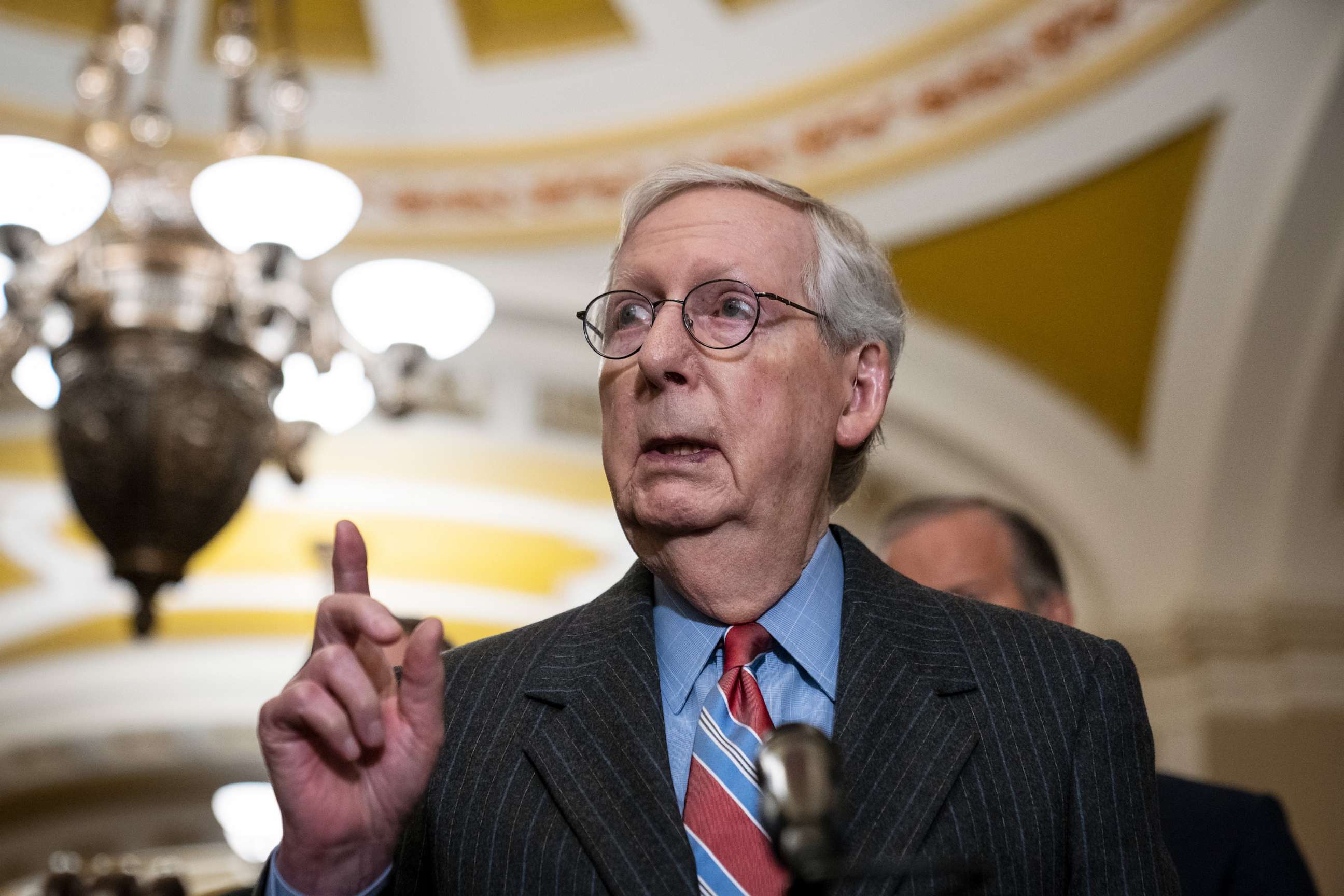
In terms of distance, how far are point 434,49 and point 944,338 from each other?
3053 mm

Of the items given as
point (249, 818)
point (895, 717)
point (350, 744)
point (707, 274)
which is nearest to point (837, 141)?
point (707, 274)

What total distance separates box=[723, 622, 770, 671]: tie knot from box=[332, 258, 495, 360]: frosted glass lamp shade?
325 cm

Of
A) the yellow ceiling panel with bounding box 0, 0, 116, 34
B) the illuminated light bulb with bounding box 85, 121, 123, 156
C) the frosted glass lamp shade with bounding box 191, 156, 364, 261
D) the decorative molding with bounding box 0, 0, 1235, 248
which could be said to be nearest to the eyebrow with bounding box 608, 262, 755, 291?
the frosted glass lamp shade with bounding box 191, 156, 364, 261

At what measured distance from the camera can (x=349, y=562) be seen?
145cm

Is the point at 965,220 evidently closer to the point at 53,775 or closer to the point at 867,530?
the point at 867,530

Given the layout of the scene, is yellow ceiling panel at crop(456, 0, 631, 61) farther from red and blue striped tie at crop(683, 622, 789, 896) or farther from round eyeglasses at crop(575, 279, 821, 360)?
red and blue striped tie at crop(683, 622, 789, 896)

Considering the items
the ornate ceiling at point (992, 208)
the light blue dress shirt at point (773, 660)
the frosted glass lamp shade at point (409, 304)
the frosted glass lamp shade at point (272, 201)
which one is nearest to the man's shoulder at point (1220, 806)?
the light blue dress shirt at point (773, 660)

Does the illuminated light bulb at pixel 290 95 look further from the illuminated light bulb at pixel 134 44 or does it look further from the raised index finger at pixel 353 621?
the raised index finger at pixel 353 621

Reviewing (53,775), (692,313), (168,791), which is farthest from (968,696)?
(168,791)

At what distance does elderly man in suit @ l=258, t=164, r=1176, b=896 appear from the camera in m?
1.43

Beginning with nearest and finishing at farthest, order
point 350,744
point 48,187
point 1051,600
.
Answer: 1. point 350,744
2. point 1051,600
3. point 48,187

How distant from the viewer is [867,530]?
8547 millimetres

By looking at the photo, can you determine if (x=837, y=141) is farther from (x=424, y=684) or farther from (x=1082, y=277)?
(x=424, y=684)

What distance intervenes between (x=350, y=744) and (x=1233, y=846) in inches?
65.8
